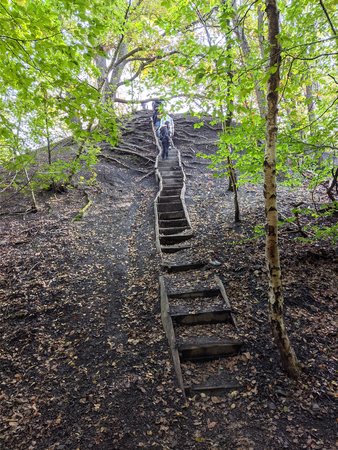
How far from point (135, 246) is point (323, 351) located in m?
5.65

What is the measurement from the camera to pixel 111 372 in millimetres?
4512

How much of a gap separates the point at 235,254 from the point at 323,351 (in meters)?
2.90

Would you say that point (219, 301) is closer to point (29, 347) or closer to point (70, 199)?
point (29, 347)

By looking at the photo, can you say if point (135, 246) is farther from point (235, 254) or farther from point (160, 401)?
point (160, 401)

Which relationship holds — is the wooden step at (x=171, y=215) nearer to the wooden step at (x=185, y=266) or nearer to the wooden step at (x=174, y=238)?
the wooden step at (x=174, y=238)

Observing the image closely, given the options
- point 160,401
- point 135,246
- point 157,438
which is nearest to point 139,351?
point 160,401

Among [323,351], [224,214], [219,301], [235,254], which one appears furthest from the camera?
[224,214]

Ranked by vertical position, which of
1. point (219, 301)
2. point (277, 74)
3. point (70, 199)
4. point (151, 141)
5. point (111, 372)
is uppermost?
A: point (151, 141)

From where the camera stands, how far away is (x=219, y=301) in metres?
5.55

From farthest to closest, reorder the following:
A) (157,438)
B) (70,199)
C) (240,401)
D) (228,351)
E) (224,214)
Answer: (70,199) → (224,214) → (228,351) → (240,401) → (157,438)

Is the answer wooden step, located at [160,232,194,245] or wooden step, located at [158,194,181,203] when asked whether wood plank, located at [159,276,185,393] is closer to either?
wooden step, located at [160,232,194,245]

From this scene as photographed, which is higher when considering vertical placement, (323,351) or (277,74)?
(277,74)

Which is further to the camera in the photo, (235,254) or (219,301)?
(235,254)

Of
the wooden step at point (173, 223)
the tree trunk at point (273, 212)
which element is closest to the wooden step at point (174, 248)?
the wooden step at point (173, 223)
